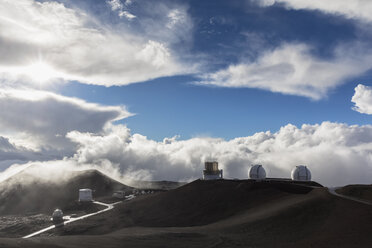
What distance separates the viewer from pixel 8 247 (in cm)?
3369

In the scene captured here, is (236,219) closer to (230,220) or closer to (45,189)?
(230,220)

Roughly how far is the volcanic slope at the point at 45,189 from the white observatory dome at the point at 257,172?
67.1 m

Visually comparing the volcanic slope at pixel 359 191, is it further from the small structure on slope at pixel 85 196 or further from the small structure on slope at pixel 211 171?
the small structure on slope at pixel 85 196

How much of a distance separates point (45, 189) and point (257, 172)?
9466cm

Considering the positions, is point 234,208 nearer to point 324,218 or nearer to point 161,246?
point 324,218

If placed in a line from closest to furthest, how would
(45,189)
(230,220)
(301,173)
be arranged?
(230,220), (301,173), (45,189)

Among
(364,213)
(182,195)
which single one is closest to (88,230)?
(182,195)

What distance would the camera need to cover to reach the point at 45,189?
138 m

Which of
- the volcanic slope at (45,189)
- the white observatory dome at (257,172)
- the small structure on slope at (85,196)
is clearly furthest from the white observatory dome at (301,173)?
the volcanic slope at (45,189)

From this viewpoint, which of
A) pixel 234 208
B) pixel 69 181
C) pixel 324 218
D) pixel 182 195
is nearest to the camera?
pixel 324 218

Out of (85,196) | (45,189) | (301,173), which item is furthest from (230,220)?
(45,189)

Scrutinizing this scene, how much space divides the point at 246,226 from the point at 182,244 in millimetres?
12050

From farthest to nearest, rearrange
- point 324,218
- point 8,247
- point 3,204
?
point 3,204 < point 324,218 < point 8,247

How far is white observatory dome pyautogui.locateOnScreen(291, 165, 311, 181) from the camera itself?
82.2 meters
